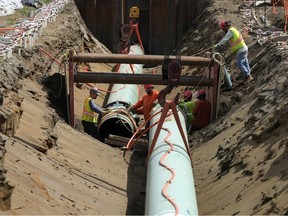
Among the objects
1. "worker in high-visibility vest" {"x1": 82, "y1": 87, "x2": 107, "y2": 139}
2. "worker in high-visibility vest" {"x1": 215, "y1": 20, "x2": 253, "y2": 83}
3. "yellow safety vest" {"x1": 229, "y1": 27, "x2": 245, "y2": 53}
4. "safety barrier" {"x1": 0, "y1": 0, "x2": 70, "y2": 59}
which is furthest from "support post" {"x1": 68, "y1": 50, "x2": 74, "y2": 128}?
"yellow safety vest" {"x1": 229, "y1": 27, "x2": 245, "y2": 53}

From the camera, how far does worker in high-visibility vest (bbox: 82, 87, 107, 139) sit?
15.0 m

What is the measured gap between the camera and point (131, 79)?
1476 centimetres

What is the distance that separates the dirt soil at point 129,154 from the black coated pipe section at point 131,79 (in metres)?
0.91

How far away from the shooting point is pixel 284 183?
29.1 feet

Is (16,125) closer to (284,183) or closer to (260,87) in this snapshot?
(284,183)

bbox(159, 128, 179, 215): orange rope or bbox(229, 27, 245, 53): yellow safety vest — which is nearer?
bbox(159, 128, 179, 215): orange rope

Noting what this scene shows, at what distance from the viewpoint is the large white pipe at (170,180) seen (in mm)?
8883

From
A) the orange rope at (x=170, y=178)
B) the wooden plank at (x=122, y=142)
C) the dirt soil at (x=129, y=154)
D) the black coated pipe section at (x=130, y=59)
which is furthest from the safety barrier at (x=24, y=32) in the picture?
the orange rope at (x=170, y=178)

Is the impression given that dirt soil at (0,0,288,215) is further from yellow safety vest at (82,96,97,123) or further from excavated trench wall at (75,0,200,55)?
excavated trench wall at (75,0,200,55)

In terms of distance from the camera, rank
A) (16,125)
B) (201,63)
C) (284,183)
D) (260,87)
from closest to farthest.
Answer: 1. (284,183)
2. (16,125)
3. (260,87)
4. (201,63)

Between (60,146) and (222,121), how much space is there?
4.00 m

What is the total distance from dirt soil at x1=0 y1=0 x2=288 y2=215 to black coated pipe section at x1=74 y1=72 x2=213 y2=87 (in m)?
0.91

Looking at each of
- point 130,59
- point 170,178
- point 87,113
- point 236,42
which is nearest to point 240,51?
point 236,42

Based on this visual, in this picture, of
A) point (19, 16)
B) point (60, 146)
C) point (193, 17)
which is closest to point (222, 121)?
point (60, 146)
